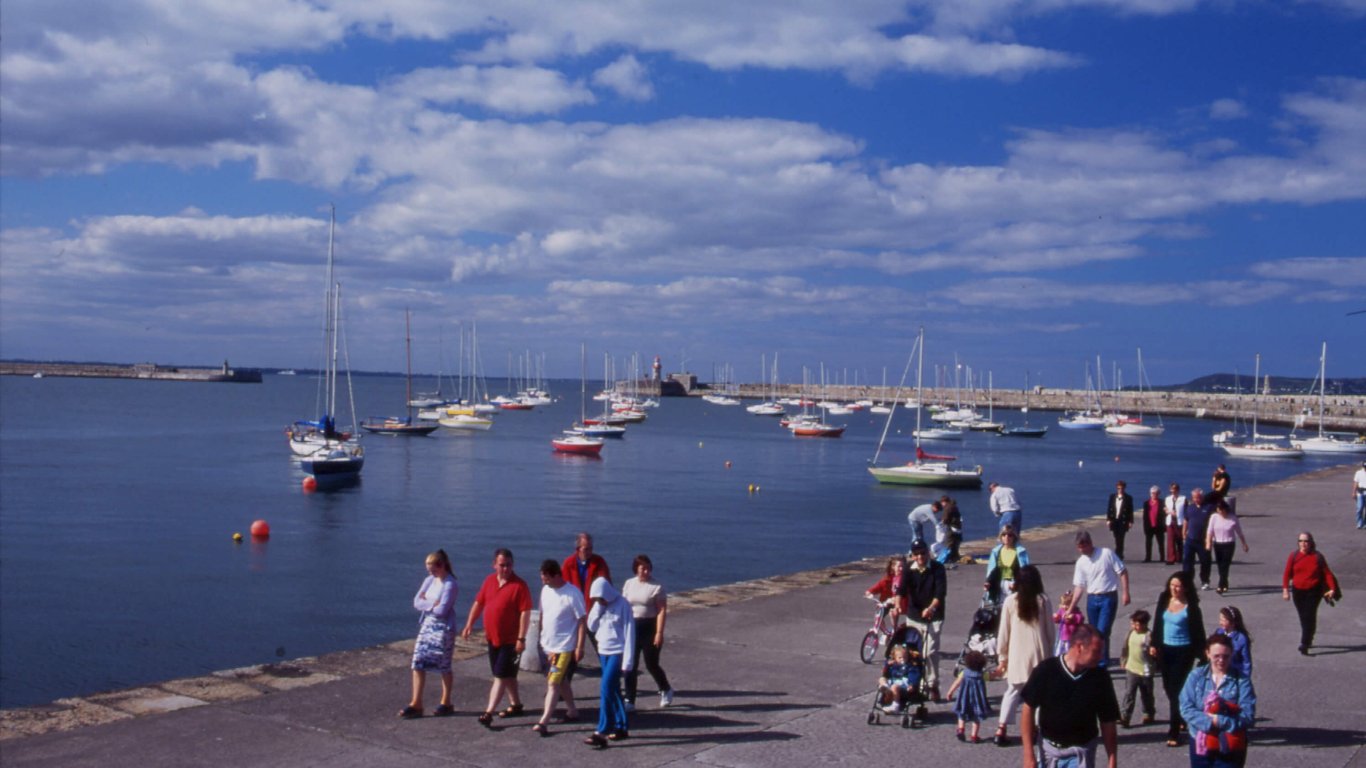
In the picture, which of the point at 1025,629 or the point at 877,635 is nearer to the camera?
the point at 1025,629

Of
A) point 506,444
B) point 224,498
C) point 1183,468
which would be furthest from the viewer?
point 506,444

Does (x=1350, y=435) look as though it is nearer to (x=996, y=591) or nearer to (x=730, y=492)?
(x=730, y=492)

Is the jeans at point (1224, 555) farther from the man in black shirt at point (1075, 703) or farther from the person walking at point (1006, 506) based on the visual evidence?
the man in black shirt at point (1075, 703)

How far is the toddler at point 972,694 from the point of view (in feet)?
32.2

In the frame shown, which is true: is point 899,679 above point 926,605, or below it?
below

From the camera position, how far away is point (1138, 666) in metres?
10.2

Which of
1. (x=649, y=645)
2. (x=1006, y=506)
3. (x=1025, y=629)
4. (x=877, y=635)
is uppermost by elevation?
(x=1025, y=629)

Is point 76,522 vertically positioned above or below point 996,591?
below

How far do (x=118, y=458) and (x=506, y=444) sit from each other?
3356 cm

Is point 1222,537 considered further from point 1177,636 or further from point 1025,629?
point 1025,629

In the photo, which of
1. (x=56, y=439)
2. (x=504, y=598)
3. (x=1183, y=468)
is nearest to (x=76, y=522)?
(x=504, y=598)

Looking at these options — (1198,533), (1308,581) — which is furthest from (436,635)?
(1198,533)

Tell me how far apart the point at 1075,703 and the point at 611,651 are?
14.0 feet

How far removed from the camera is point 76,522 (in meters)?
46.6
